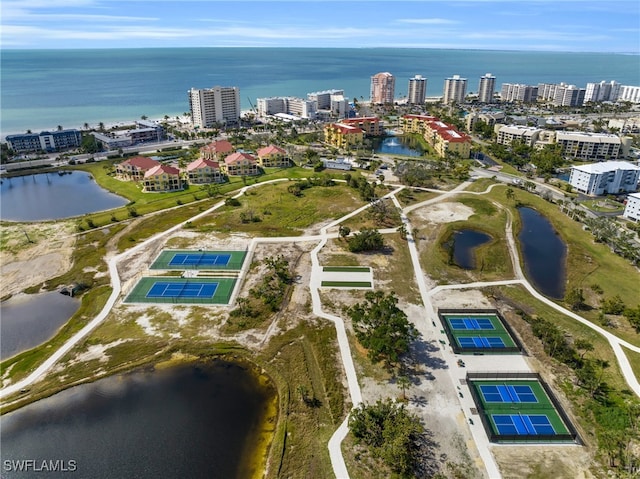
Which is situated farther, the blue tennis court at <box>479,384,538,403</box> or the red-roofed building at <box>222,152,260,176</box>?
the red-roofed building at <box>222,152,260,176</box>

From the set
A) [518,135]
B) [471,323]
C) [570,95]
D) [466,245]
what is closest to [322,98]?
[518,135]

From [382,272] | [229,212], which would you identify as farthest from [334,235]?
[229,212]

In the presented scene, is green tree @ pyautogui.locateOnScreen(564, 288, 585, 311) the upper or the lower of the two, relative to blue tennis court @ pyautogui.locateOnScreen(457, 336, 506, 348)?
upper

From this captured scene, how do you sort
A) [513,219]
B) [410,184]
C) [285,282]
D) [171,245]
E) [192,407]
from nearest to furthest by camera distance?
1. [192,407]
2. [285,282]
3. [171,245]
4. [513,219]
5. [410,184]

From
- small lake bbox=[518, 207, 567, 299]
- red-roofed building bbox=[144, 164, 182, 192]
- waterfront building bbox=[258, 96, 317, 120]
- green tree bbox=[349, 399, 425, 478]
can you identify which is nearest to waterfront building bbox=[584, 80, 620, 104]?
waterfront building bbox=[258, 96, 317, 120]

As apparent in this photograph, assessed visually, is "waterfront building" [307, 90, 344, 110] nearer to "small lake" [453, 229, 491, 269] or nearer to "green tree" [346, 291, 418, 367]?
"small lake" [453, 229, 491, 269]

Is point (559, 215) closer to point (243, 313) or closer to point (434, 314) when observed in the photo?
point (434, 314)

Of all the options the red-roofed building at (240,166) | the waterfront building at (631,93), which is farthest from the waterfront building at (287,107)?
the waterfront building at (631,93)

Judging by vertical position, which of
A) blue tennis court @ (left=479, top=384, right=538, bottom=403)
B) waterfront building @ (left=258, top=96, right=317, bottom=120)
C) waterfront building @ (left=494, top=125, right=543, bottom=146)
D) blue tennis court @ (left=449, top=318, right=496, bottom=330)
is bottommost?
blue tennis court @ (left=479, top=384, right=538, bottom=403)
